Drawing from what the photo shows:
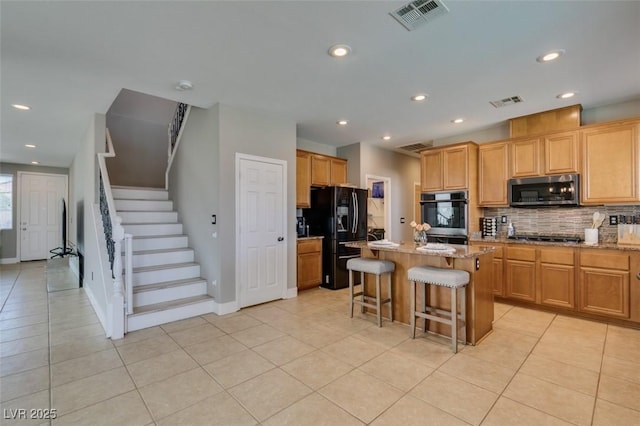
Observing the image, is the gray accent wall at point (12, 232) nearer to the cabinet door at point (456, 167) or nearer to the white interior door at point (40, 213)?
the white interior door at point (40, 213)

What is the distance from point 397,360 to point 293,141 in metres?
3.44

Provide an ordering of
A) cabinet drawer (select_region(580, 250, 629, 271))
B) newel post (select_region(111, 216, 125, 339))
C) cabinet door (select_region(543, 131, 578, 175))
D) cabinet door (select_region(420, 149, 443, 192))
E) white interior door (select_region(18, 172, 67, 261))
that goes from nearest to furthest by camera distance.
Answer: newel post (select_region(111, 216, 125, 339))
cabinet drawer (select_region(580, 250, 629, 271))
cabinet door (select_region(543, 131, 578, 175))
cabinet door (select_region(420, 149, 443, 192))
white interior door (select_region(18, 172, 67, 261))

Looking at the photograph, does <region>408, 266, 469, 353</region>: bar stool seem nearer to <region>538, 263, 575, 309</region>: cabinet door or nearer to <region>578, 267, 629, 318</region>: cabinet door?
<region>538, 263, 575, 309</region>: cabinet door

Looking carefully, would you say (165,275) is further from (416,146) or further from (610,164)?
(610,164)

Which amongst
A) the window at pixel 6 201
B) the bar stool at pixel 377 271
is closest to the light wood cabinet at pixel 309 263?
the bar stool at pixel 377 271

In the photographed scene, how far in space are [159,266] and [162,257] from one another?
14cm

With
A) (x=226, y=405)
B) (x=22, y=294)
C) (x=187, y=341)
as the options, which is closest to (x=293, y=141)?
(x=187, y=341)

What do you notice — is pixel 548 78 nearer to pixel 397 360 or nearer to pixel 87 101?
pixel 397 360

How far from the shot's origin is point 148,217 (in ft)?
16.3

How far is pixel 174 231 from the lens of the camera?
4926 millimetres

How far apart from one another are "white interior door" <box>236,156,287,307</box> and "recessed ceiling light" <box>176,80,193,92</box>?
1.07 meters

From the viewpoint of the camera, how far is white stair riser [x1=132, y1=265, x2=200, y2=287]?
12.9ft

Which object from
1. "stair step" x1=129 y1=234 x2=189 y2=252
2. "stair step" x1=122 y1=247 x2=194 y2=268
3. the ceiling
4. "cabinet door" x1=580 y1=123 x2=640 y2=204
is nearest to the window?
the ceiling

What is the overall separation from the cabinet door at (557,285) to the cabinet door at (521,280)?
0.10 m
